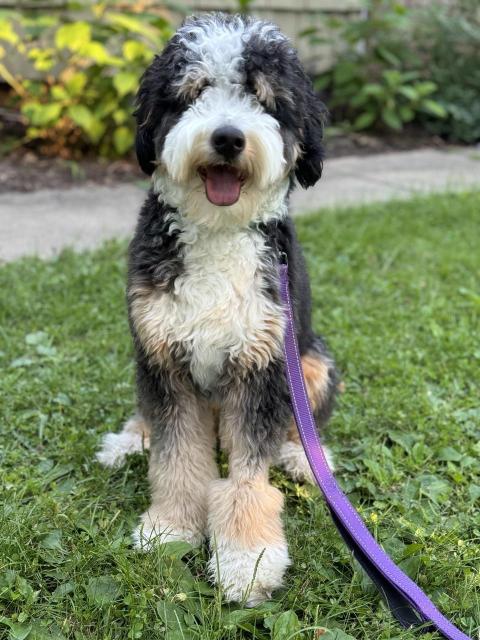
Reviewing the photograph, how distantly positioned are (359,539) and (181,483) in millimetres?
724

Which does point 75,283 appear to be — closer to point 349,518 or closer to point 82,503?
point 82,503

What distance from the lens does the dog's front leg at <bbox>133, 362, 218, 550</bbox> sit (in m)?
2.52

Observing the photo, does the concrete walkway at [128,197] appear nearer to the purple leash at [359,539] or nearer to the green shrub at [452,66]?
the green shrub at [452,66]

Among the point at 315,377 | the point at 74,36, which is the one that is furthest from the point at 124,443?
the point at 74,36

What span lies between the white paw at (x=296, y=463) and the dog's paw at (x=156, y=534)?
0.54 meters

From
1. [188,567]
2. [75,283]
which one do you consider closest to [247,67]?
[188,567]

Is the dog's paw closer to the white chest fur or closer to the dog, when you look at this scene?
the dog

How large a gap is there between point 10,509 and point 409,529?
4.75 feet

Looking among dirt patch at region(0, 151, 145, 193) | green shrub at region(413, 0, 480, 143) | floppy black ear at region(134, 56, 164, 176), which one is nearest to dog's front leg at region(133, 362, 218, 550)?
floppy black ear at region(134, 56, 164, 176)

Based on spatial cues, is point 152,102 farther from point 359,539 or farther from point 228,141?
point 359,539

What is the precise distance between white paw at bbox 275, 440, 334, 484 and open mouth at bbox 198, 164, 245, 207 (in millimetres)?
1155

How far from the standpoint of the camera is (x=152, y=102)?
232 cm

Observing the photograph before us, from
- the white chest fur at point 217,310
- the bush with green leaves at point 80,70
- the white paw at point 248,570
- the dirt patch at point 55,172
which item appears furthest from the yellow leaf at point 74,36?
the white paw at point 248,570

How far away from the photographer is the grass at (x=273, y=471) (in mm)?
2123
